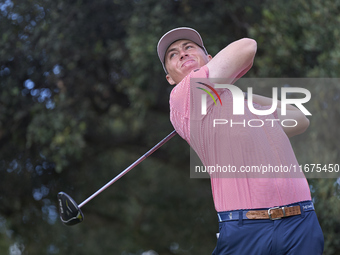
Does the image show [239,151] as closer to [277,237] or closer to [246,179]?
[246,179]

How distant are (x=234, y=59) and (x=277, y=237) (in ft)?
2.58

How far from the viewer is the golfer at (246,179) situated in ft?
7.09

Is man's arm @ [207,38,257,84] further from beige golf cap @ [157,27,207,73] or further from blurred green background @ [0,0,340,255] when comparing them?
blurred green background @ [0,0,340,255]

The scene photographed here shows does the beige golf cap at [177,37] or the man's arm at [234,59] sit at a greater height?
the man's arm at [234,59]

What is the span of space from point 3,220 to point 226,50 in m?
7.15

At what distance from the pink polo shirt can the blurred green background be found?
301 centimetres

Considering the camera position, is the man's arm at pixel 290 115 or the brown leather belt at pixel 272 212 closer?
the brown leather belt at pixel 272 212

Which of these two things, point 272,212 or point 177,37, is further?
point 177,37

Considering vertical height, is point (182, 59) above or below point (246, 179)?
above

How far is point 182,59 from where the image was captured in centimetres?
271

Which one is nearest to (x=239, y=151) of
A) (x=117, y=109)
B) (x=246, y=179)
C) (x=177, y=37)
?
(x=246, y=179)

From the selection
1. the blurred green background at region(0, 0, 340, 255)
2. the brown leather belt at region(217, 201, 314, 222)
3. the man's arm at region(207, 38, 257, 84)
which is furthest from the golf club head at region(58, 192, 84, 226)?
the blurred green background at region(0, 0, 340, 255)

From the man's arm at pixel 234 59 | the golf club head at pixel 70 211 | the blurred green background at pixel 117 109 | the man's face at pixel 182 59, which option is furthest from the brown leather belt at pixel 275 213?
the blurred green background at pixel 117 109

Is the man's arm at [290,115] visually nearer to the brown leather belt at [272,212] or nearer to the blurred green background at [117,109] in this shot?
the brown leather belt at [272,212]
